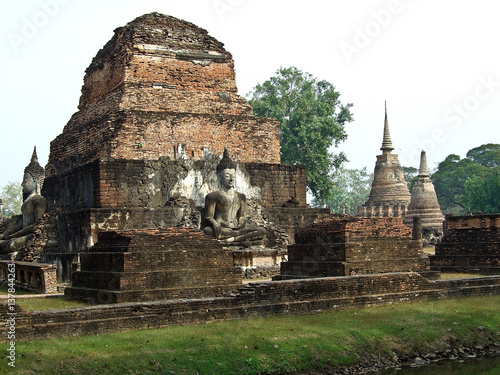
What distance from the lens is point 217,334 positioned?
9578 millimetres

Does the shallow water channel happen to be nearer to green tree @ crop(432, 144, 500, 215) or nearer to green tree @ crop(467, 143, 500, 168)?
green tree @ crop(432, 144, 500, 215)

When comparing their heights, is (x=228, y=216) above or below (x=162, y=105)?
below

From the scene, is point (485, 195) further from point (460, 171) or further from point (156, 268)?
point (156, 268)

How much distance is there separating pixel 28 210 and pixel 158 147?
4.15m

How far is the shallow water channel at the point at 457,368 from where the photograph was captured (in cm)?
1011

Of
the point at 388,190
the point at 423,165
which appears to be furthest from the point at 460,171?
the point at 388,190

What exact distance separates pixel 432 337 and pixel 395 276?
197 centimetres

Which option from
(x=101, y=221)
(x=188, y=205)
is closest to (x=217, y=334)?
(x=101, y=221)

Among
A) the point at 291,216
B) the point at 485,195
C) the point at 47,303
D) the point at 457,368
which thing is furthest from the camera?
the point at 485,195

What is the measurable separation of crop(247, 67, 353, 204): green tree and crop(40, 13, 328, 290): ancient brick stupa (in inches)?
668

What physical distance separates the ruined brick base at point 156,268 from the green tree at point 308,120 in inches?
1088

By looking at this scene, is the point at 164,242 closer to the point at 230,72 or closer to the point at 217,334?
the point at 217,334

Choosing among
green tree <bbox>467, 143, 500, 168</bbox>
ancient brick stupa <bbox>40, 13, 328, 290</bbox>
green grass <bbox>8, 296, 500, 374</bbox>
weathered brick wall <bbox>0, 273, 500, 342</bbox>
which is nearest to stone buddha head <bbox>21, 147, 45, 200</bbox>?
ancient brick stupa <bbox>40, 13, 328, 290</bbox>

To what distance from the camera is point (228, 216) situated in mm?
17422
